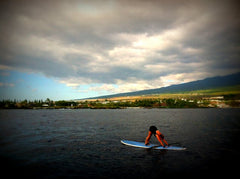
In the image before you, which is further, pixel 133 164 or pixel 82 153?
pixel 82 153

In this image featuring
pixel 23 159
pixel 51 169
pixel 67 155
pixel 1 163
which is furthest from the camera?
pixel 67 155

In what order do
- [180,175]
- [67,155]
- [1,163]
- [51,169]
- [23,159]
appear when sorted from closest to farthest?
[180,175] → [51,169] → [1,163] → [23,159] → [67,155]

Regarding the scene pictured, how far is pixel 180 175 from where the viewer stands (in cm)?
2077

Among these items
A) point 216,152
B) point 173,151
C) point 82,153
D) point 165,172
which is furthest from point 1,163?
point 216,152

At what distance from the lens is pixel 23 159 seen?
89.6ft

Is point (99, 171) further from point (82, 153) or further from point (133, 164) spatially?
point (82, 153)

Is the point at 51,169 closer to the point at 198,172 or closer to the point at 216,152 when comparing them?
the point at 198,172

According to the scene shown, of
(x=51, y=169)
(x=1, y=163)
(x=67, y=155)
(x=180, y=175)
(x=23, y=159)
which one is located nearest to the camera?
(x=180, y=175)

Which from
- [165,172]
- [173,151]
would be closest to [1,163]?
[165,172]

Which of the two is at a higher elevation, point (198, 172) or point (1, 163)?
point (1, 163)

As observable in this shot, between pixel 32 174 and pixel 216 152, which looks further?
pixel 216 152

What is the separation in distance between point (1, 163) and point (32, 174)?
26.6 ft

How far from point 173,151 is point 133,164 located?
1038 centimetres

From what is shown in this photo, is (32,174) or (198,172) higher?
(32,174)
